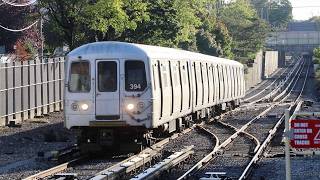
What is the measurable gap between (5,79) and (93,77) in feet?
32.8

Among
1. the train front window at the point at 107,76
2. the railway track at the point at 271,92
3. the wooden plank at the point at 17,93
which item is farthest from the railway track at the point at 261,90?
the train front window at the point at 107,76

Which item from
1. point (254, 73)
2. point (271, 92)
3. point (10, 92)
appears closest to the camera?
point (10, 92)

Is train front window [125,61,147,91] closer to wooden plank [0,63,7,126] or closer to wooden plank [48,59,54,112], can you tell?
wooden plank [0,63,7,126]

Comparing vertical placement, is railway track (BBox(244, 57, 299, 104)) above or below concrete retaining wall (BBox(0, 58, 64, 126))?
below

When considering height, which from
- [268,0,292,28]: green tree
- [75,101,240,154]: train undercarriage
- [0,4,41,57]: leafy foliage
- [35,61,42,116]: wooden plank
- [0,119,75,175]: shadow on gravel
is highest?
[268,0,292,28]: green tree

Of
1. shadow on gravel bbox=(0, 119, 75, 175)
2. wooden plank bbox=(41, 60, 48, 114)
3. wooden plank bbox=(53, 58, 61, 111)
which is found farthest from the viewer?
wooden plank bbox=(53, 58, 61, 111)

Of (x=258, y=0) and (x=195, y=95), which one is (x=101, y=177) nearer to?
(x=195, y=95)

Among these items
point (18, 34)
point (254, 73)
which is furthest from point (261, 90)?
point (18, 34)

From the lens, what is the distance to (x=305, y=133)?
9.30 metres

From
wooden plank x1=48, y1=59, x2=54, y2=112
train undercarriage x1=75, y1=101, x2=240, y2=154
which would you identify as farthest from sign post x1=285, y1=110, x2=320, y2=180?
wooden plank x1=48, y1=59, x2=54, y2=112

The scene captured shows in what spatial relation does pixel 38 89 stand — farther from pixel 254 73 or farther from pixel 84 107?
→ pixel 254 73

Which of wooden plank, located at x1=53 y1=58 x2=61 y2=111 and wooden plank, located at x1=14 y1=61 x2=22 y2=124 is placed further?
wooden plank, located at x1=53 y1=58 x2=61 y2=111

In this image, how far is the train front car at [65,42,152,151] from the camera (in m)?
17.2

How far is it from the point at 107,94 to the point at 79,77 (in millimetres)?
866
